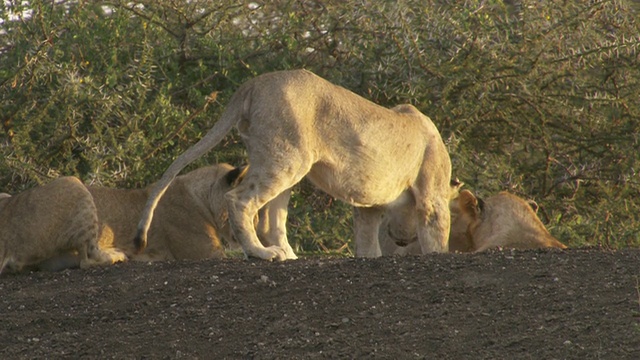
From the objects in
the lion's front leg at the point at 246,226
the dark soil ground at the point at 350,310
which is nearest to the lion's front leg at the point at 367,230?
the lion's front leg at the point at 246,226

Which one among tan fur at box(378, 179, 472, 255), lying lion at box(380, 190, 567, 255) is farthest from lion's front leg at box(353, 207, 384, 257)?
lying lion at box(380, 190, 567, 255)

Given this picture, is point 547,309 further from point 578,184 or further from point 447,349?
point 578,184

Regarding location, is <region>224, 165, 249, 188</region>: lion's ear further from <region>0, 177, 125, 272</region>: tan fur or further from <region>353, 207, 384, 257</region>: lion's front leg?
<region>0, 177, 125, 272</region>: tan fur

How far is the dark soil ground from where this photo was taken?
15.6ft

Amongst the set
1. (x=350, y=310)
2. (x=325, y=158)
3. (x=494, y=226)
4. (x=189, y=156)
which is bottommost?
(x=494, y=226)

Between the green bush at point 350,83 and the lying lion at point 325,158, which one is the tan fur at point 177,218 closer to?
the green bush at point 350,83

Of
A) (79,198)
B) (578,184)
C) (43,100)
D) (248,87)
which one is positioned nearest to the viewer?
(248,87)

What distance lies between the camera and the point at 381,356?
184 inches

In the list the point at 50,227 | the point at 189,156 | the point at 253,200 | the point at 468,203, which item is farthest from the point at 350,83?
the point at 50,227

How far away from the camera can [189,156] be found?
23.5 ft

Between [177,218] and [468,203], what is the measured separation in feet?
6.80

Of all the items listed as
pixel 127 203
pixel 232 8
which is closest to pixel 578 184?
pixel 232 8

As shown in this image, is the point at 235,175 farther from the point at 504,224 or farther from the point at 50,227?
the point at 504,224

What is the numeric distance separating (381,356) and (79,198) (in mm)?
3495
